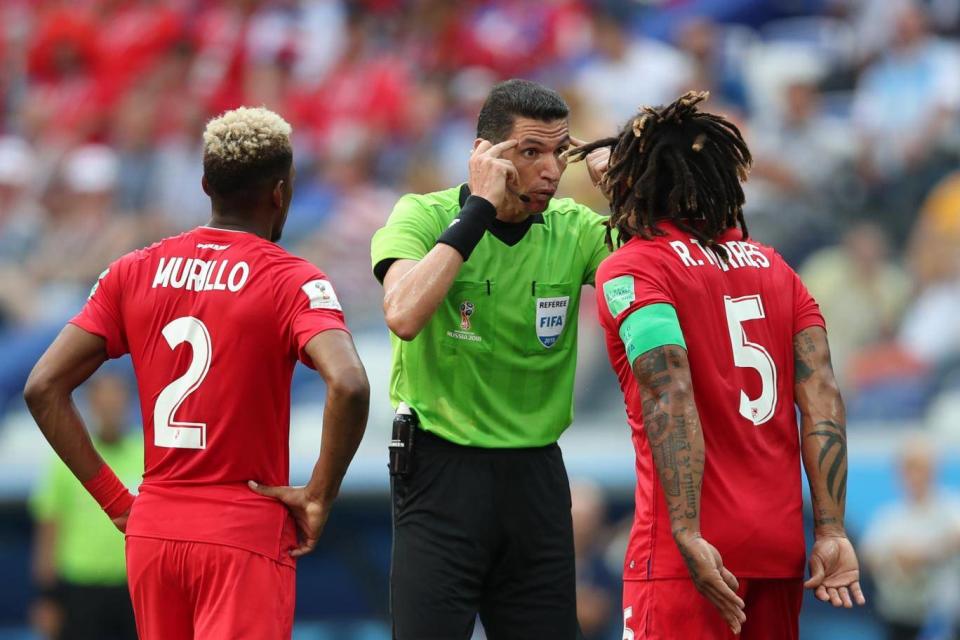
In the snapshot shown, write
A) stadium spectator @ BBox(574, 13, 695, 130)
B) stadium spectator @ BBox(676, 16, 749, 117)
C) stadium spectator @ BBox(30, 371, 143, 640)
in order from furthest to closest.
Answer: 1. stadium spectator @ BBox(574, 13, 695, 130)
2. stadium spectator @ BBox(676, 16, 749, 117)
3. stadium spectator @ BBox(30, 371, 143, 640)

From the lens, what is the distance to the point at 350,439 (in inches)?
178

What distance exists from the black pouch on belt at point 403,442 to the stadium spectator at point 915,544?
5.89 m

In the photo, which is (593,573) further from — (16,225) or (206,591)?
(16,225)

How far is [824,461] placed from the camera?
4.35 metres

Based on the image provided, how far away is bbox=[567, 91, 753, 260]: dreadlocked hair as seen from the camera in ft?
14.4

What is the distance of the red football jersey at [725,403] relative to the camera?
4.21 metres

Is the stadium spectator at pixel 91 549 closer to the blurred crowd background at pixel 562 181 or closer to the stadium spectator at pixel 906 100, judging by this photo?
the blurred crowd background at pixel 562 181

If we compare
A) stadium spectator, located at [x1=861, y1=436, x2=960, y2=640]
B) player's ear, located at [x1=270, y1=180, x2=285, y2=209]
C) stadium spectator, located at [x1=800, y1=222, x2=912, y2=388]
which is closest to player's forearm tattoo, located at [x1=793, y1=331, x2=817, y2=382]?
player's ear, located at [x1=270, y1=180, x2=285, y2=209]

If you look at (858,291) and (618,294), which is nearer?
(618,294)

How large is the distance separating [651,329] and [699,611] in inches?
33.0

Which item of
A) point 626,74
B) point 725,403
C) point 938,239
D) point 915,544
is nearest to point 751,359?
point 725,403

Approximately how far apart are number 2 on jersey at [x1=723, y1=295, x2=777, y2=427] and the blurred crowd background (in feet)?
18.1

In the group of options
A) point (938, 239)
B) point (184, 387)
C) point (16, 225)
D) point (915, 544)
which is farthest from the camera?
point (16, 225)

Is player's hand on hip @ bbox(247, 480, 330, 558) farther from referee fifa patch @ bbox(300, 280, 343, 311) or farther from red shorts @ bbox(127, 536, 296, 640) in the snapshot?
referee fifa patch @ bbox(300, 280, 343, 311)
